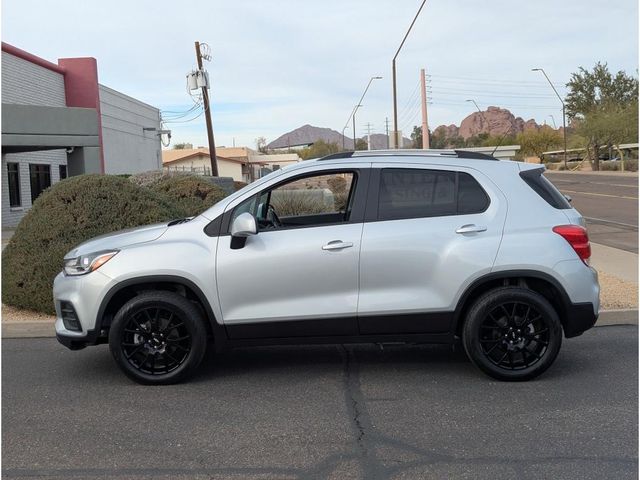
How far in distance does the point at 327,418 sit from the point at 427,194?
2.02 m

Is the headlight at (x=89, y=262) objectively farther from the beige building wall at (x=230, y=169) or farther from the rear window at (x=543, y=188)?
the beige building wall at (x=230, y=169)

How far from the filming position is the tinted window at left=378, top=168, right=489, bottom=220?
558cm

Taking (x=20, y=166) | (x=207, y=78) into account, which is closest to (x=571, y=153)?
(x=207, y=78)

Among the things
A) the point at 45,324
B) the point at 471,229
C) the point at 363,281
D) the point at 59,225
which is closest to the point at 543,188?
the point at 471,229

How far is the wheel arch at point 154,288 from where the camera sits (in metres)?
5.46

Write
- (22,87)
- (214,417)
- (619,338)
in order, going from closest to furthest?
(214,417), (619,338), (22,87)

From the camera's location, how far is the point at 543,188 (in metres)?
5.72

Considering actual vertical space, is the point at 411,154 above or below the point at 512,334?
above

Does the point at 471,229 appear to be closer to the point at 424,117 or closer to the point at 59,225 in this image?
the point at 59,225

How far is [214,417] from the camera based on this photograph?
4902 mm

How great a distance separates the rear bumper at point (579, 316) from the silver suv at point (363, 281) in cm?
1

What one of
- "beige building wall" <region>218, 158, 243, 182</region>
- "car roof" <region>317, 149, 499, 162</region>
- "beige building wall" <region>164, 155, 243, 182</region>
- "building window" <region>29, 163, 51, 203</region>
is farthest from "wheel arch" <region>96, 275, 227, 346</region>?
"beige building wall" <region>218, 158, 243, 182</region>

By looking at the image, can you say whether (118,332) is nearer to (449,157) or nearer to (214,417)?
(214,417)

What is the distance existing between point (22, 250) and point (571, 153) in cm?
11087
